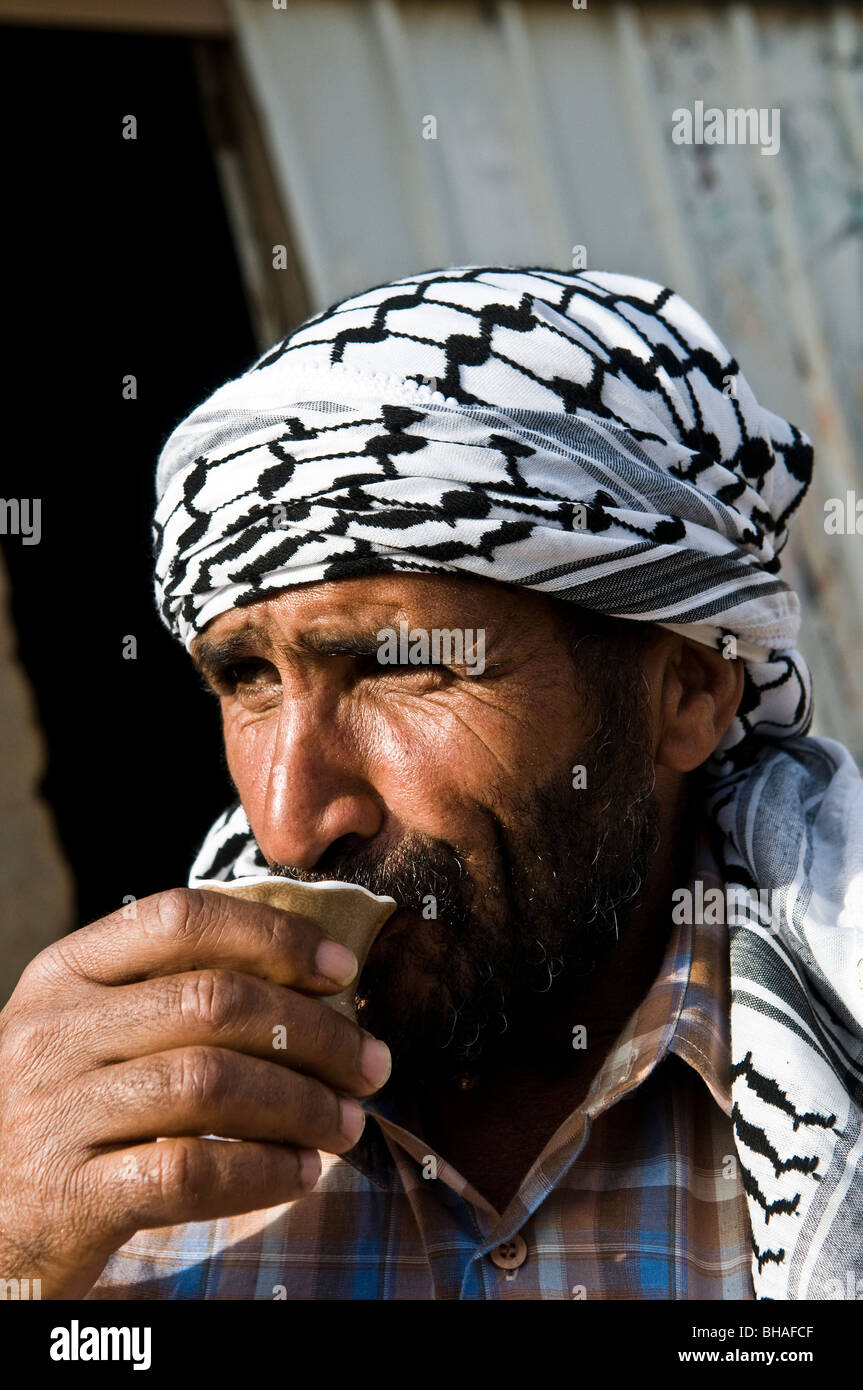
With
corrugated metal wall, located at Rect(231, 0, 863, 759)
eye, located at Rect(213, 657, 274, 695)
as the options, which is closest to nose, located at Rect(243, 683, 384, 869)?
eye, located at Rect(213, 657, 274, 695)

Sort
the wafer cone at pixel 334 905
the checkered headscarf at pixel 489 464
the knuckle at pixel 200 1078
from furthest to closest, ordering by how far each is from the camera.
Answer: the checkered headscarf at pixel 489 464 < the wafer cone at pixel 334 905 < the knuckle at pixel 200 1078

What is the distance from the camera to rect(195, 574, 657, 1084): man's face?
1.70 meters

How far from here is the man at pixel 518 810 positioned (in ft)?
5.47

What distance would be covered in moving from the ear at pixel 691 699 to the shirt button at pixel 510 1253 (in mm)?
740

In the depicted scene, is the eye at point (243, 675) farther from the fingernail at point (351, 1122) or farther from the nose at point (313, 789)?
the fingernail at point (351, 1122)

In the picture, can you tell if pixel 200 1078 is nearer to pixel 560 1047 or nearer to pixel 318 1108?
pixel 318 1108

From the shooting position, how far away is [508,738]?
1.78 m

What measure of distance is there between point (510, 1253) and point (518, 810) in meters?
0.58

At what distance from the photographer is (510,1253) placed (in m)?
1.68

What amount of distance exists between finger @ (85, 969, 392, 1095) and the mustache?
0.93 ft

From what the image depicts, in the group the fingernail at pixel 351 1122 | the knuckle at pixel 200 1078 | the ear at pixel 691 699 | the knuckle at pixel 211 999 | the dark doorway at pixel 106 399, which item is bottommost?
the fingernail at pixel 351 1122

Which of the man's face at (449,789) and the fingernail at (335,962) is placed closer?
the fingernail at (335,962)

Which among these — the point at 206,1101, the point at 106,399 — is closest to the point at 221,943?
the point at 206,1101

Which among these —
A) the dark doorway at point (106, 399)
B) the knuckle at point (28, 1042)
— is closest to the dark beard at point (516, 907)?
the knuckle at point (28, 1042)
